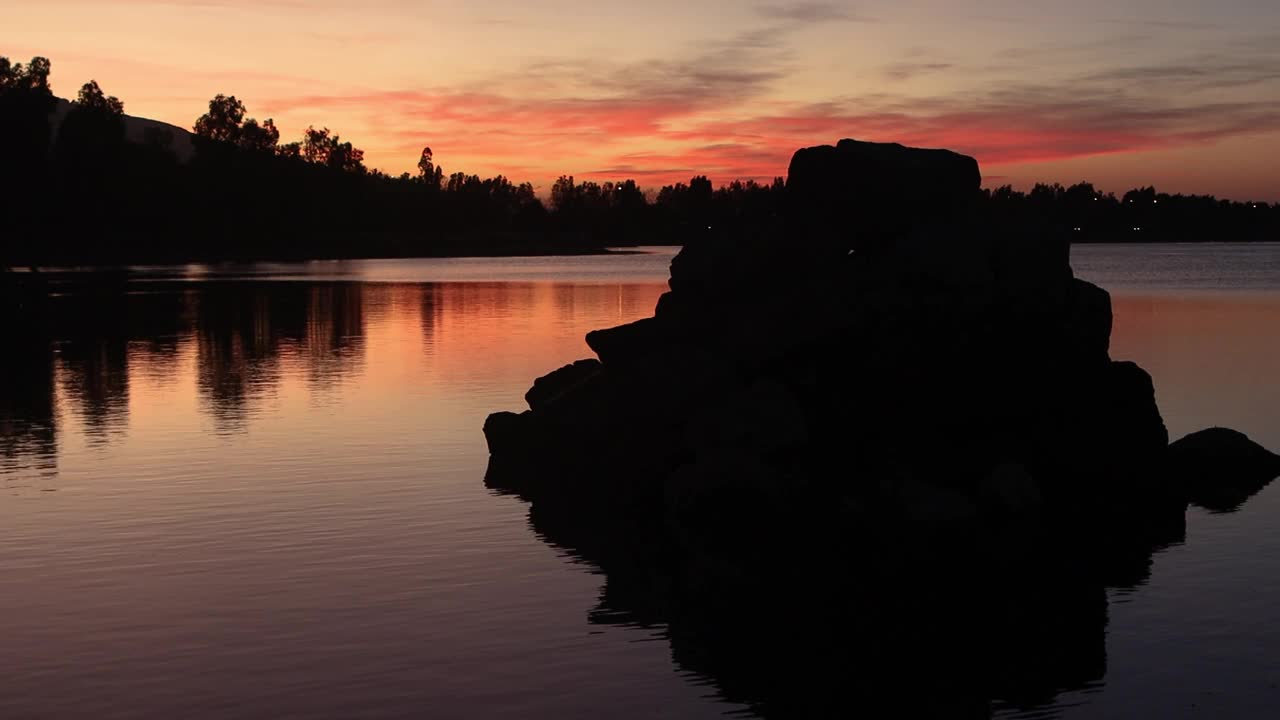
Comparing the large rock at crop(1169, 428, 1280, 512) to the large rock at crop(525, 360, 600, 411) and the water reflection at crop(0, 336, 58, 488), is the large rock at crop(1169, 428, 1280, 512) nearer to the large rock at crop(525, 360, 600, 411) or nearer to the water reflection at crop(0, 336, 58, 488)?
the large rock at crop(525, 360, 600, 411)

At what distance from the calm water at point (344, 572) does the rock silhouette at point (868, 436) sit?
4.76 feet

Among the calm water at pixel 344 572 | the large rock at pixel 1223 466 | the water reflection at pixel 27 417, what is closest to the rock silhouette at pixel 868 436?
the large rock at pixel 1223 466

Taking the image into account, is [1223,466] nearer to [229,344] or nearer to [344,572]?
[344,572]

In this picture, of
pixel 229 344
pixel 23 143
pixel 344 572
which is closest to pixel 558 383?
pixel 344 572

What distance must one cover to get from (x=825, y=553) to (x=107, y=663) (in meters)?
12.1

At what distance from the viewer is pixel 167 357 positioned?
56344 mm

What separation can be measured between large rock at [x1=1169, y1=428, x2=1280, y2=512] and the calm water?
132 cm

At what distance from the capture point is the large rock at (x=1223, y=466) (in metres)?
29.8

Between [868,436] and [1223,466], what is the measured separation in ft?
26.4

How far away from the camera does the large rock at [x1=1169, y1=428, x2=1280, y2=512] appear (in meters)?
29.8

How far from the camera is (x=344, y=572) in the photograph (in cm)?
2178

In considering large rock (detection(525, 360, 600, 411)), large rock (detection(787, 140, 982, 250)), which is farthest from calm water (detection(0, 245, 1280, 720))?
large rock (detection(787, 140, 982, 250))

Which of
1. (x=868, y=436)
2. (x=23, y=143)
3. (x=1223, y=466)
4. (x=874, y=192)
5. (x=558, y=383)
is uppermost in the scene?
(x=23, y=143)

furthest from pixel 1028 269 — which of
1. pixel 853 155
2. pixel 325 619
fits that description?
pixel 325 619
